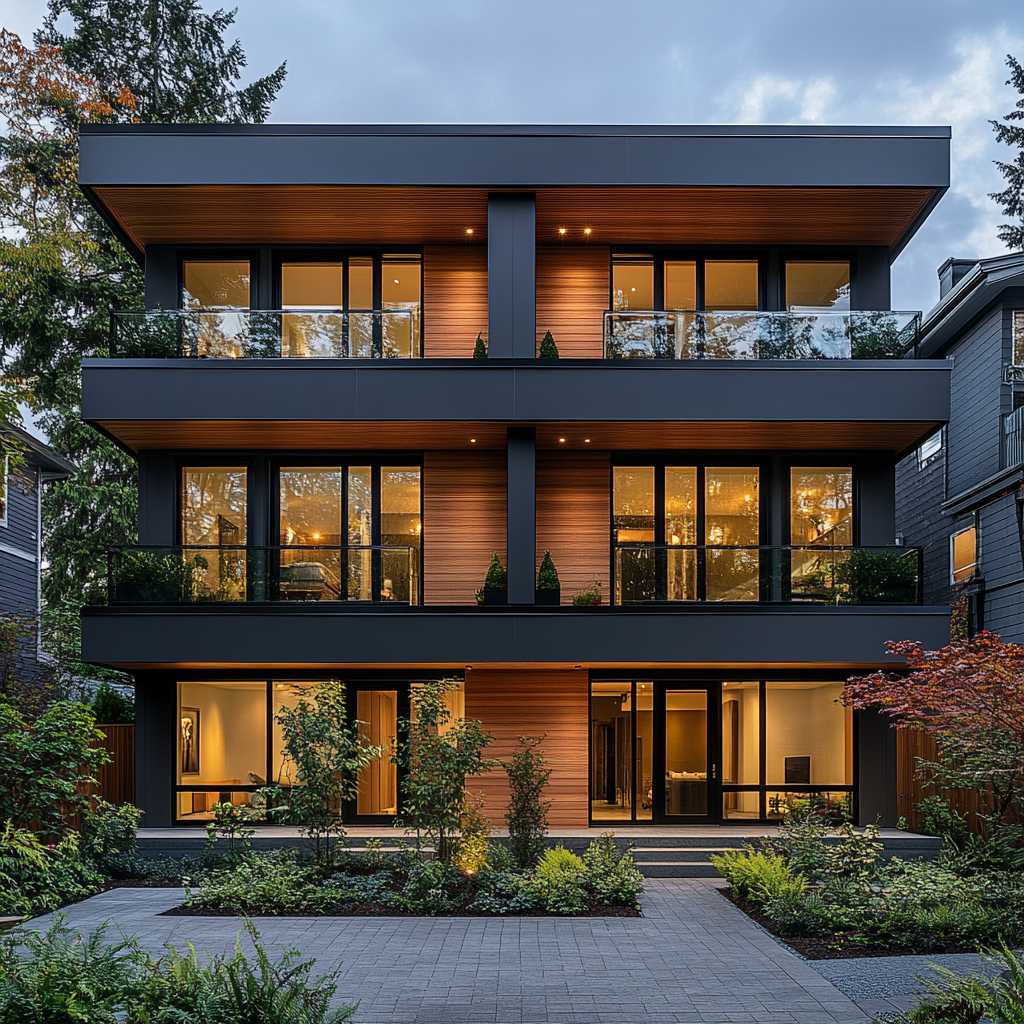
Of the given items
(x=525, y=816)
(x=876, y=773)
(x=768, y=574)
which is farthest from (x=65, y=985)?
(x=876, y=773)

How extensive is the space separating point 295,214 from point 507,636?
25.5 feet

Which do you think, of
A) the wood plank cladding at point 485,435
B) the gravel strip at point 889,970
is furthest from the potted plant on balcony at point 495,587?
the gravel strip at point 889,970

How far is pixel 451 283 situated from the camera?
15.7m

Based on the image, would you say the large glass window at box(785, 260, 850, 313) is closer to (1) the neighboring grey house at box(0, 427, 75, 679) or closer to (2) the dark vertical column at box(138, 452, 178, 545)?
(2) the dark vertical column at box(138, 452, 178, 545)

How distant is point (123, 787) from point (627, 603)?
9008 mm

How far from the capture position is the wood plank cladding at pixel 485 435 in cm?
1420

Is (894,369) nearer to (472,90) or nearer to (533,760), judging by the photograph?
(533,760)

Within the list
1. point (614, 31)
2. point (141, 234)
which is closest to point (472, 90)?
point (614, 31)

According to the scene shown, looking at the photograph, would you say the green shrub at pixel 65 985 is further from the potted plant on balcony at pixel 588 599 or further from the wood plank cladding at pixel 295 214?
the wood plank cladding at pixel 295 214

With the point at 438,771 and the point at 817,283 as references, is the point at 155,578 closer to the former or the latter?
the point at 438,771

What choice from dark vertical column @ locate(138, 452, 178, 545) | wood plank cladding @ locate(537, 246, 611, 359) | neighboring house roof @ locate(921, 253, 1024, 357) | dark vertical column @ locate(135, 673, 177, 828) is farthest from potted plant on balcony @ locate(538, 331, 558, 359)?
neighboring house roof @ locate(921, 253, 1024, 357)

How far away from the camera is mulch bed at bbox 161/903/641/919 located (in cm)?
1019

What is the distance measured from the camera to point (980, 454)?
1820cm

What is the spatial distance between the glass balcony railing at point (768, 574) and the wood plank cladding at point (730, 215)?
18.0 ft
